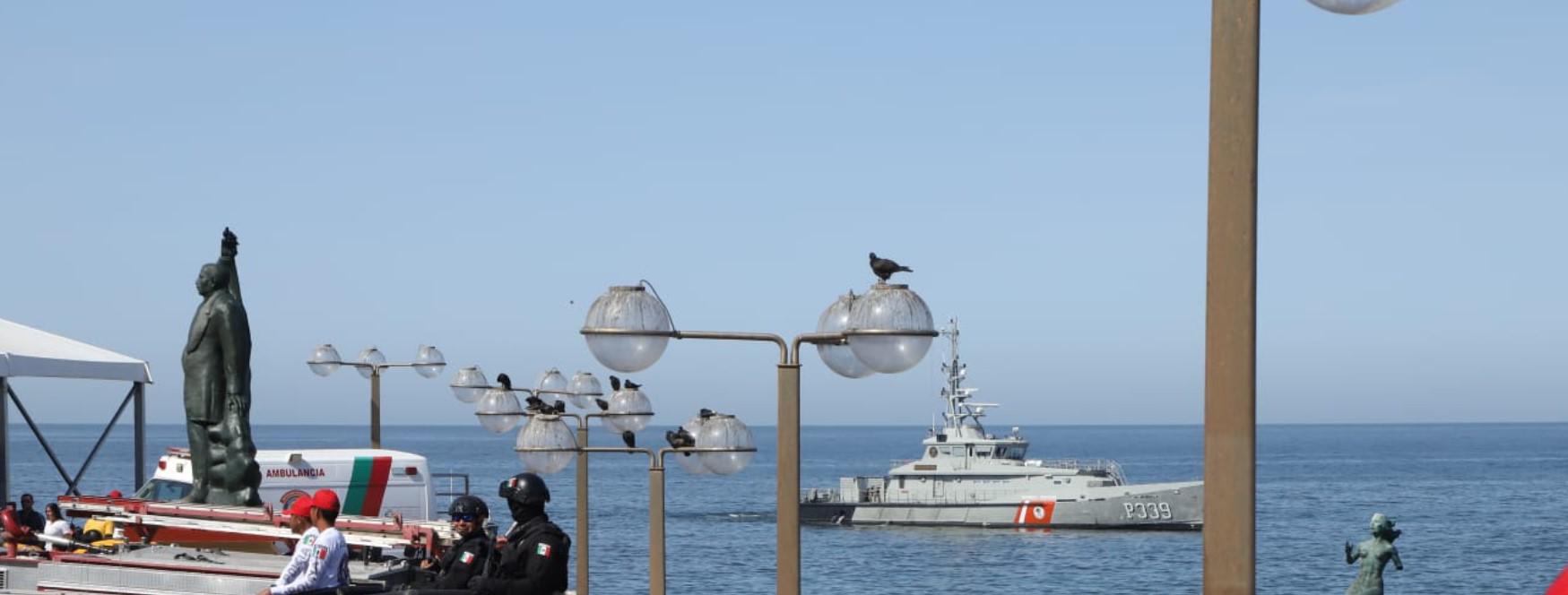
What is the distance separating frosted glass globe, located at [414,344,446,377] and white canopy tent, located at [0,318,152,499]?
3.39m

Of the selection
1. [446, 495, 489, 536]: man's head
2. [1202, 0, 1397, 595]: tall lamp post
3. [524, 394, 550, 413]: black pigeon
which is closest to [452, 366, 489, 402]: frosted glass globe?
[524, 394, 550, 413]: black pigeon

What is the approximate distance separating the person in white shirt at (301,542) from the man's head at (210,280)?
23.2ft

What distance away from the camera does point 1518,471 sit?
167250 mm

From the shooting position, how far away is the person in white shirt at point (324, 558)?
33.8ft

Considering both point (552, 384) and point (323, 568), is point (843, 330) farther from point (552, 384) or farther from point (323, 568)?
point (552, 384)

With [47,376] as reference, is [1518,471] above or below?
below

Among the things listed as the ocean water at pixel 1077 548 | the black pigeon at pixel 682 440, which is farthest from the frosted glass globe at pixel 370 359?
the ocean water at pixel 1077 548

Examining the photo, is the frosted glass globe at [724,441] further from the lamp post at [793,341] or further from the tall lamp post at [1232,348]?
the tall lamp post at [1232,348]

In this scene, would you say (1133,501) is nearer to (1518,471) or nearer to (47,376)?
(47,376)

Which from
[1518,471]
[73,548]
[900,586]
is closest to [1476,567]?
[900,586]

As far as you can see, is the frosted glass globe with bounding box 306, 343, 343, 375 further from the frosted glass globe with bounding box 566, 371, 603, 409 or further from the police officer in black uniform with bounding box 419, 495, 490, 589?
the police officer in black uniform with bounding box 419, 495, 490, 589

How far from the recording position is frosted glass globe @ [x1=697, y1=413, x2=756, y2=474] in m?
16.3

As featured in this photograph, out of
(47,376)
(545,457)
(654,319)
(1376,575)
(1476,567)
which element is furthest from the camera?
(1476,567)

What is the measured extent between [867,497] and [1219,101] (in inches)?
3481
